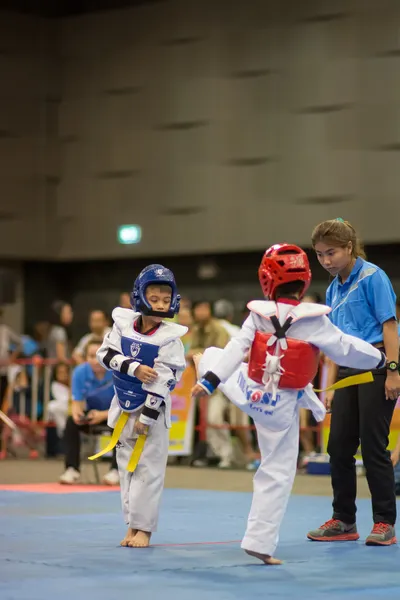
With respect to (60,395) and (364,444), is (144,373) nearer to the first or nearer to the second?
(364,444)

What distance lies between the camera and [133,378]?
5.40m

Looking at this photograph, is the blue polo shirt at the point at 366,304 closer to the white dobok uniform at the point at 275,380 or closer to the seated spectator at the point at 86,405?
the white dobok uniform at the point at 275,380

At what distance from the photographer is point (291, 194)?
13.5 metres

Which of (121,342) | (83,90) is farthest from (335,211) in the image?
(121,342)

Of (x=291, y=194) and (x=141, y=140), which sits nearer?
(x=291, y=194)

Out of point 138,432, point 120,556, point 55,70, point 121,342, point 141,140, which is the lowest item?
point 120,556

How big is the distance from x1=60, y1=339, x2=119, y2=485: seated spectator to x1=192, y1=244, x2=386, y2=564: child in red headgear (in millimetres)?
4770

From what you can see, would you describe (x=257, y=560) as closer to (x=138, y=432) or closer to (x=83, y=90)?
(x=138, y=432)

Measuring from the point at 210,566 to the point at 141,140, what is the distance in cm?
1067

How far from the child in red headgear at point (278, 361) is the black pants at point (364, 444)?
2.21ft

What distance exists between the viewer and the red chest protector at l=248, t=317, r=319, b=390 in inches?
186

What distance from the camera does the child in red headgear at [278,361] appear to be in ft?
15.3

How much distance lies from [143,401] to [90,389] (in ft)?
14.0

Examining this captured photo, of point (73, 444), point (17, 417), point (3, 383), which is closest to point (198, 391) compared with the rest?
point (73, 444)
